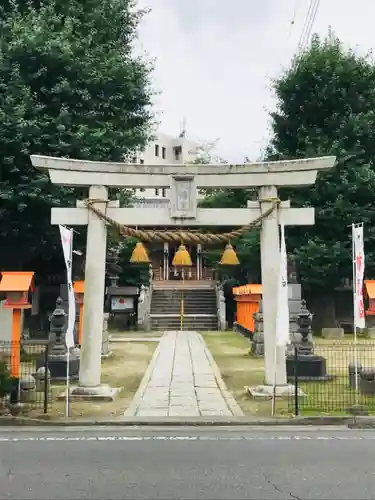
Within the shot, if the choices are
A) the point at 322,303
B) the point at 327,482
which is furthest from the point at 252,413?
the point at 322,303

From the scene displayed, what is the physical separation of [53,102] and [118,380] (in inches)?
406

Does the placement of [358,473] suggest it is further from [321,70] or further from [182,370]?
[321,70]

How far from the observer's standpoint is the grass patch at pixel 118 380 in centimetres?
1095

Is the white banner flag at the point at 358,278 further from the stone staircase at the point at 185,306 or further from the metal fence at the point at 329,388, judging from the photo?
the stone staircase at the point at 185,306

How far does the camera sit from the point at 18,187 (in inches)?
750

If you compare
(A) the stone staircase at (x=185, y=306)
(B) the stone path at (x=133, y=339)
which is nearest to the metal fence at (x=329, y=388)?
(B) the stone path at (x=133, y=339)

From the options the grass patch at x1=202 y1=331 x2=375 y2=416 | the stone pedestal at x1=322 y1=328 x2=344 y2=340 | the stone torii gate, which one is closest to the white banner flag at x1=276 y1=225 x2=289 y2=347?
the stone torii gate

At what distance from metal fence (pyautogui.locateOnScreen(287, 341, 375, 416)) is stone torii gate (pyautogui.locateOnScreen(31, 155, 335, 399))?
0.91 m

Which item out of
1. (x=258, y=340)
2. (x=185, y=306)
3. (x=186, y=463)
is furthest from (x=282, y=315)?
(x=185, y=306)

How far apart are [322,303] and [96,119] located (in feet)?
51.1

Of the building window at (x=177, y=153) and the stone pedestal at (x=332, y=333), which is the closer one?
the stone pedestal at (x=332, y=333)

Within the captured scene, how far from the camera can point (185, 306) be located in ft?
119

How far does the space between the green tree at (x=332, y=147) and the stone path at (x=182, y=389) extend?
9.28m

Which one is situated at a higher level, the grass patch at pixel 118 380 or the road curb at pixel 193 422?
the grass patch at pixel 118 380
